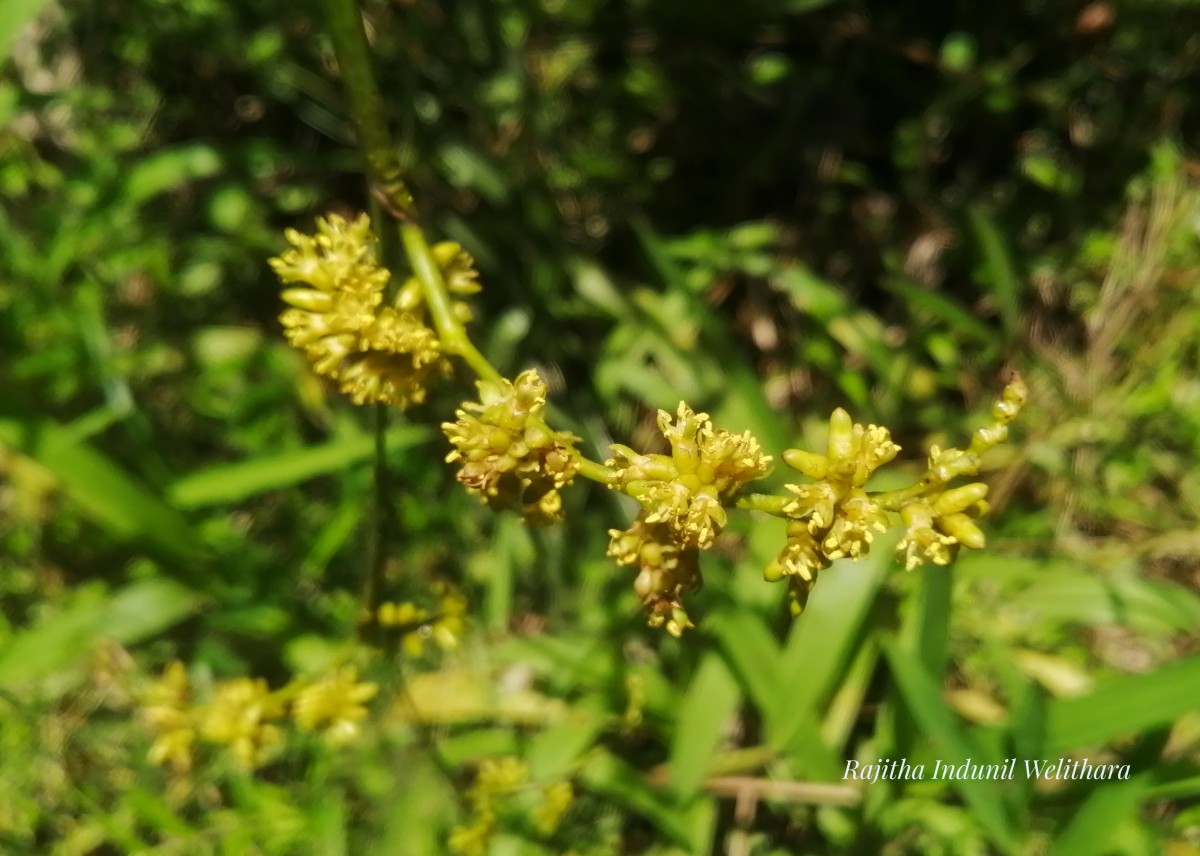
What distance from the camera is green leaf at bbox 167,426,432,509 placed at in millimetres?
1828

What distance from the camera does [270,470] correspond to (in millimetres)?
1838

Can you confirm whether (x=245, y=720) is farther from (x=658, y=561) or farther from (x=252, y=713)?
(x=658, y=561)

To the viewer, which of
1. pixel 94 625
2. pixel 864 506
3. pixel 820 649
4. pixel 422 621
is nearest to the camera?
pixel 864 506

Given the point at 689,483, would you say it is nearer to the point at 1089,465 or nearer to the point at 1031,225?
the point at 1089,465

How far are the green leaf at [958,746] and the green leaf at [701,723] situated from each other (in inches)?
15.6

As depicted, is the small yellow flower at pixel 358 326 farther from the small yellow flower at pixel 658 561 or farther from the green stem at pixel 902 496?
the green stem at pixel 902 496

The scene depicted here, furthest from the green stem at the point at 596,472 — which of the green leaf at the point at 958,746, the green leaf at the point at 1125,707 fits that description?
the green leaf at the point at 1125,707

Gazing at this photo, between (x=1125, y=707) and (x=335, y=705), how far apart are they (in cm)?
127

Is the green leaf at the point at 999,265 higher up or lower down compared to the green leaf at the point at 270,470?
higher up

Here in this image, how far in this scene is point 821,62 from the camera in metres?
2.33

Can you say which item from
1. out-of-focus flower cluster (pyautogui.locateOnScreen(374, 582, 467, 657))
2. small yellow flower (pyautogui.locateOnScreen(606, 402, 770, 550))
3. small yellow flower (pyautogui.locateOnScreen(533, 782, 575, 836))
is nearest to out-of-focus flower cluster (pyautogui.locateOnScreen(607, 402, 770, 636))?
small yellow flower (pyautogui.locateOnScreen(606, 402, 770, 550))

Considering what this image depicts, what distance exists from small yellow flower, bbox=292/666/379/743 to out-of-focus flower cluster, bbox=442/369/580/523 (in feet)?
2.51

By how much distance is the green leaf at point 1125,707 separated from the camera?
4.64ft

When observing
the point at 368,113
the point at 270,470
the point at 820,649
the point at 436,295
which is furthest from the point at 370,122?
the point at 820,649
